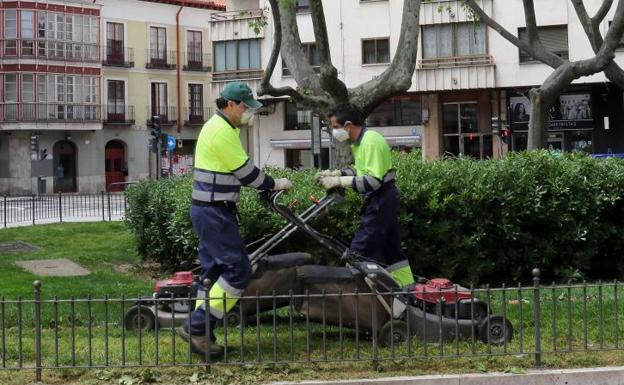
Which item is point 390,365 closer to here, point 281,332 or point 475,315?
point 475,315

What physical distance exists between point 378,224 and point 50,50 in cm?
4504

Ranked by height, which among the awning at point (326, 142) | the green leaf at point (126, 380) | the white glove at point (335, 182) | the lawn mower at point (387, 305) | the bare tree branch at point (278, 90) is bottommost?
the green leaf at point (126, 380)

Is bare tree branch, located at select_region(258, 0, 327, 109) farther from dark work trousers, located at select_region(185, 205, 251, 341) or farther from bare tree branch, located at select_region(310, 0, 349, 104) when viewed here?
dark work trousers, located at select_region(185, 205, 251, 341)

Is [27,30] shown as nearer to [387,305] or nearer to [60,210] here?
[60,210]

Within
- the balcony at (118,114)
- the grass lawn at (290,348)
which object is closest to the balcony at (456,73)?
the balcony at (118,114)

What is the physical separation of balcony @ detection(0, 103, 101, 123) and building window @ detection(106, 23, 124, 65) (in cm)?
318

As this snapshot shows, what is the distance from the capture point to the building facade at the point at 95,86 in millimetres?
48875

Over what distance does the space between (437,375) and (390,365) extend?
41 centimetres

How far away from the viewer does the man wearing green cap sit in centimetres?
687

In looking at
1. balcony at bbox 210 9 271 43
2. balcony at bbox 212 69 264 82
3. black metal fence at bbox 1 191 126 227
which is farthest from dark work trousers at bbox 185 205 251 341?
balcony at bbox 210 9 271 43

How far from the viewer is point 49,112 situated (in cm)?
4934

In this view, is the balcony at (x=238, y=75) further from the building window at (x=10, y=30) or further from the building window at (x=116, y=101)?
the building window at (x=10, y=30)

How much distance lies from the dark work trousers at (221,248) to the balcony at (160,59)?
48248mm

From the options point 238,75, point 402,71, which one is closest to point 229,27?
point 238,75
